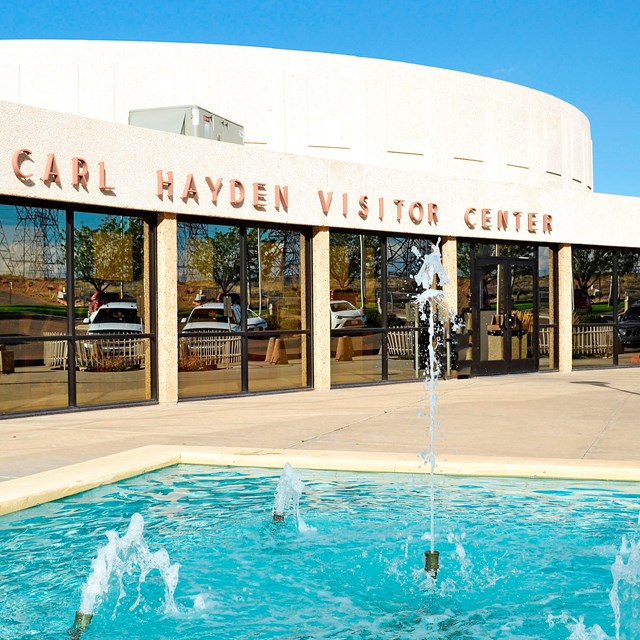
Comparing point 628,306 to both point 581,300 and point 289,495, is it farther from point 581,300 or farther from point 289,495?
point 289,495

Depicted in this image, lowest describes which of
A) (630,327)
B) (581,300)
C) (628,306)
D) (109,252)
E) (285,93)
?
(630,327)

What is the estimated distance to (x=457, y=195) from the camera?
20125mm

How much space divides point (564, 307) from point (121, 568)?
59.8 feet

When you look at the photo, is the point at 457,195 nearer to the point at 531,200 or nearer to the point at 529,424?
the point at 531,200

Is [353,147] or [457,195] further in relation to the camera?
[353,147]

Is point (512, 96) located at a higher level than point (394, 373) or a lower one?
higher

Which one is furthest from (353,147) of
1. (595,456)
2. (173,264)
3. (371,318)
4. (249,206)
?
(595,456)

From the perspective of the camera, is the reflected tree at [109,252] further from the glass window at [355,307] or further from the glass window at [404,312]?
the glass window at [404,312]

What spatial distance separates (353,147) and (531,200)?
7.18 meters

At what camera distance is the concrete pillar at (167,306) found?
599 inches

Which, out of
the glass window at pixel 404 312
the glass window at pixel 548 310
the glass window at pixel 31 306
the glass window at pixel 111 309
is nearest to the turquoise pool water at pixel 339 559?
the glass window at pixel 31 306

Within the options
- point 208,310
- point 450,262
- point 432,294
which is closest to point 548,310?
point 432,294

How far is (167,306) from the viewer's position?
1530 cm

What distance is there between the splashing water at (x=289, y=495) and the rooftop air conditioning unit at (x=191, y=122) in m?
10.00
